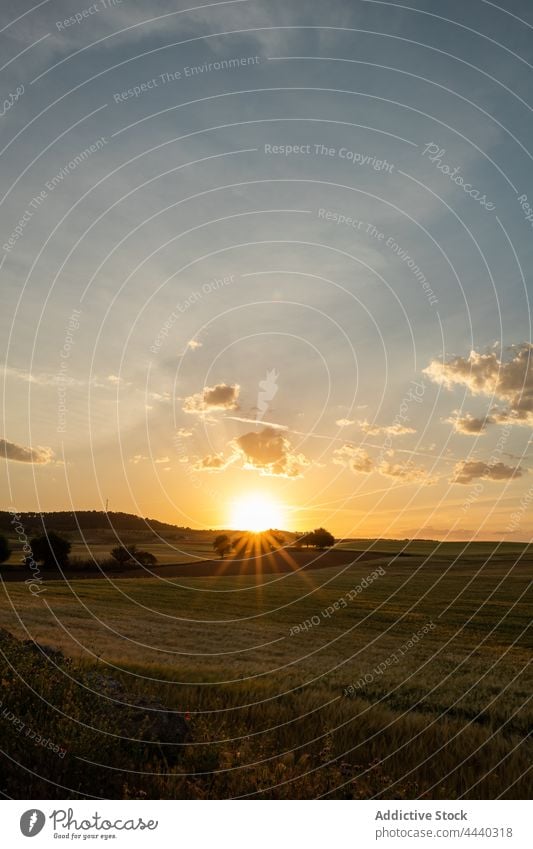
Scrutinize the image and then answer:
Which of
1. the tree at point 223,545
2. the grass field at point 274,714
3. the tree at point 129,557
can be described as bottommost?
the grass field at point 274,714

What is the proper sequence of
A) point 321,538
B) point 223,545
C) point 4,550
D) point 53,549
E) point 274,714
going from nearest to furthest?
1. point 274,714
2. point 53,549
3. point 4,550
4. point 223,545
5. point 321,538

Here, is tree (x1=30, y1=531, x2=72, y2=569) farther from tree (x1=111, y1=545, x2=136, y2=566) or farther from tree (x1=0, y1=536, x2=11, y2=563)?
tree (x1=111, y1=545, x2=136, y2=566)

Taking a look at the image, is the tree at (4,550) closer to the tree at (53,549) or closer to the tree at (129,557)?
the tree at (53,549)

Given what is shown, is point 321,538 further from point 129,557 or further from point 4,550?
point 4,550

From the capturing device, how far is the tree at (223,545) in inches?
4884

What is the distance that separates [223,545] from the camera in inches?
4884

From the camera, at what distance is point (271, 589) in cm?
7562

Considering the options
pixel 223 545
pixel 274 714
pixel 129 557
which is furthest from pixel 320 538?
pixel 274 714

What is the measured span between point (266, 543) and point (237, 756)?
446ft

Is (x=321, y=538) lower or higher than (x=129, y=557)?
higher

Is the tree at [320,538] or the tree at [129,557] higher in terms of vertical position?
the tree at [320,538]

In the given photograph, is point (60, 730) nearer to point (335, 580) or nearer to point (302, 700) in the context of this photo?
point (302, 700)

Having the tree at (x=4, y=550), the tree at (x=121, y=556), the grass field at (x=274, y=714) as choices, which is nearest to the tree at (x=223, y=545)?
the tree at (x=121, y=556)

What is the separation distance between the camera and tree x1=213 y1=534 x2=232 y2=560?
407 feet
